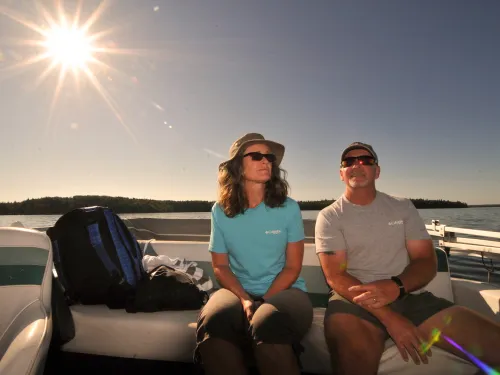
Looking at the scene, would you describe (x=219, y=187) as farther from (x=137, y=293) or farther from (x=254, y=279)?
(x=137, y=293)

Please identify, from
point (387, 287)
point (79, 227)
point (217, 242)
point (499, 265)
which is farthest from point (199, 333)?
point (499, 265)

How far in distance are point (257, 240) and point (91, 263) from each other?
1.38 meters

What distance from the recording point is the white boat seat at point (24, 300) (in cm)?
166

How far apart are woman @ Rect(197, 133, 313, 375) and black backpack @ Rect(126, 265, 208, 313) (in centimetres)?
40

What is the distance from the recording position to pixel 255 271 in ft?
7.82

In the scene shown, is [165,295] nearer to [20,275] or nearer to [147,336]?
Result: [147,336]

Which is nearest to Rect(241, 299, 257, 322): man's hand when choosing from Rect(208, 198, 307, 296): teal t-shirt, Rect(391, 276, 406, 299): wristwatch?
Rect(208, 198, 307, 296): teal t-shirt

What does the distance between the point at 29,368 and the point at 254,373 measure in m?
1.52

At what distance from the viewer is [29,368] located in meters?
1.61

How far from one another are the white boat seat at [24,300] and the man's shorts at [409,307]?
68.6 inches

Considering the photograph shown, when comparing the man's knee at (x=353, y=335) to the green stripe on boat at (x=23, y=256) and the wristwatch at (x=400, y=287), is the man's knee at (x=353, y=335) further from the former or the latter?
the green stripe on boat at (x=23, y=256)

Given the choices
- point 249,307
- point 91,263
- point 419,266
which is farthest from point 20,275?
point 419,266

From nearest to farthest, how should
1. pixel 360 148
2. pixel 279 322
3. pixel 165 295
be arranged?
pixel 279 322 < pixel 165 295 < pixel 360 148

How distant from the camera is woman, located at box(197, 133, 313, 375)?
1788 millimetres
